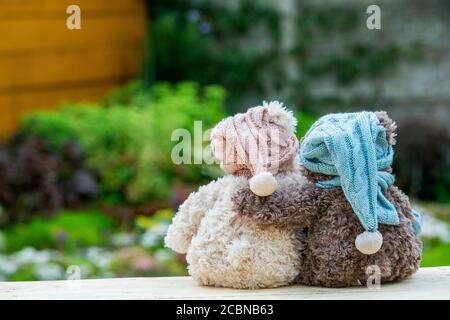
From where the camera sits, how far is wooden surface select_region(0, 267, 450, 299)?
1731 mm

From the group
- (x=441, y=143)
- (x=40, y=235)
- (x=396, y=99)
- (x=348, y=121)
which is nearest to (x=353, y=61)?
(x=396, y=99)

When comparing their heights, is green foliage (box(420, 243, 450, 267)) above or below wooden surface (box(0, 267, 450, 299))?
below

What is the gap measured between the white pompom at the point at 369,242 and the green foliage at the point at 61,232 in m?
3.08

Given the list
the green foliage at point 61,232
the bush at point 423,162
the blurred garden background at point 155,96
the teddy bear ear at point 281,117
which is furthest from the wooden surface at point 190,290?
the bush at point 423,162

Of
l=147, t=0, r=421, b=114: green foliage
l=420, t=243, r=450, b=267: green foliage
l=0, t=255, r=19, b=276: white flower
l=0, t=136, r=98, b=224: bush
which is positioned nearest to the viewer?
l=420, t=243, r=450, b=267: green foliage

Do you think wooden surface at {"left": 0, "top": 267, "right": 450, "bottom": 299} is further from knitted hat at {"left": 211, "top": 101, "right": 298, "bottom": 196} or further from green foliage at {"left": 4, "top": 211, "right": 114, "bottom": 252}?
green foliage at {"left": 4, "top": 211, "right": 114, "bottom": 252}

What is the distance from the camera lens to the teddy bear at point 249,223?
1792mm

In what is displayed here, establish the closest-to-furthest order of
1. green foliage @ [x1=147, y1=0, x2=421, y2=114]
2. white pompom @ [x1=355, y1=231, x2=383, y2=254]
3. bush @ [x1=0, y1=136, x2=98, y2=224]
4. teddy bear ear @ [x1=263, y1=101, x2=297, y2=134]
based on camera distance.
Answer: white pompom @ [x1=355, y1=231, x2=383, y2=254]
teddy bear ear @ [x1=263, y1=101, x2=297, y2=134]
bush @ [x1=0, y1=136, x2=98, y2=224]
green foliage @ [x1=147, y1=0, x2=421, y2=114]

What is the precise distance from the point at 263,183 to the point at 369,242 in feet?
0.75

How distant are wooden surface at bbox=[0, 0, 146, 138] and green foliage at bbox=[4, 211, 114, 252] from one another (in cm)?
116

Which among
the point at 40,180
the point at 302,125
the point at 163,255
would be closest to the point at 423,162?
the point at 302,125

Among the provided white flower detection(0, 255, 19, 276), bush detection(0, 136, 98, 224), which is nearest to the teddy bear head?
white flower detection(0, 255, 19, 276)

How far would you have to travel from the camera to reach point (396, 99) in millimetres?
6621
